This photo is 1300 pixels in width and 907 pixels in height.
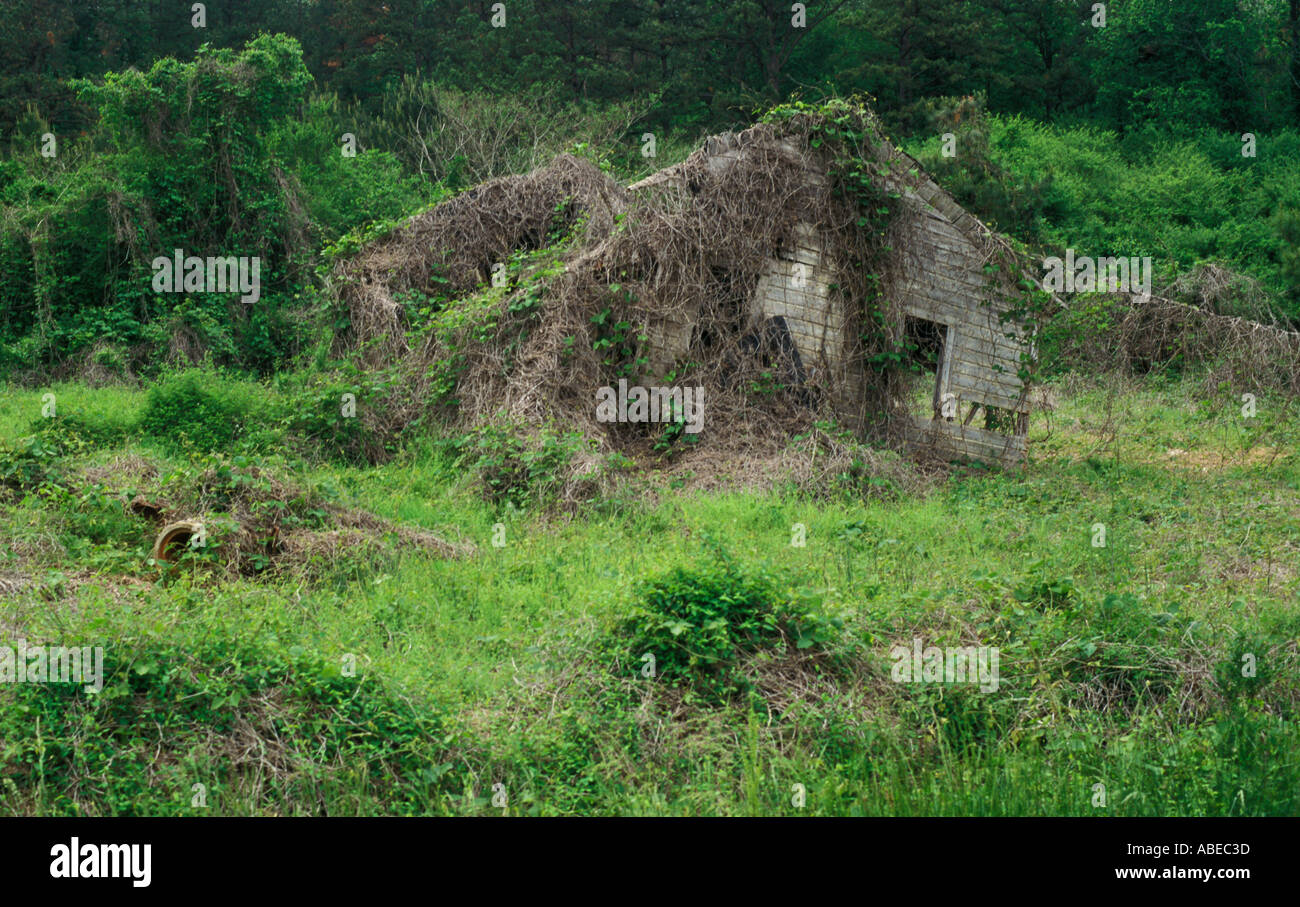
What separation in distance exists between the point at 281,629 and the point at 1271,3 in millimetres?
43516

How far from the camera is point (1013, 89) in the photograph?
39.5 meters

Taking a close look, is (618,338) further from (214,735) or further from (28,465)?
(214,735)

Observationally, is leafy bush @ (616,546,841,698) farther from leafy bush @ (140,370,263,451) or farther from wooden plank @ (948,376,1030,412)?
wooden plank @ (948,376,1030,412)

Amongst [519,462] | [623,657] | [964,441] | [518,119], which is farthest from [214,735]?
[518,119]

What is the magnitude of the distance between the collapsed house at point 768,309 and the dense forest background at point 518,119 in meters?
3.67

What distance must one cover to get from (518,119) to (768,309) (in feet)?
65.4

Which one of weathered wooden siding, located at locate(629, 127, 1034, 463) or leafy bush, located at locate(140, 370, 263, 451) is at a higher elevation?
weathered wooden siding, located at locate(629, 127, 1034, 463)

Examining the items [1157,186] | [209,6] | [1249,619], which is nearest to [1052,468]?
[1249,619]

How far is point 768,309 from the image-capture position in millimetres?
14375

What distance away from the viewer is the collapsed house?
44.6ft

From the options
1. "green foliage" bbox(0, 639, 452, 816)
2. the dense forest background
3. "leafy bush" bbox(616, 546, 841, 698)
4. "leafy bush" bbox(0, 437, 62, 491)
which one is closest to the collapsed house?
the dense forest background

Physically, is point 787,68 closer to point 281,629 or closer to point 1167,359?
point 1167,359

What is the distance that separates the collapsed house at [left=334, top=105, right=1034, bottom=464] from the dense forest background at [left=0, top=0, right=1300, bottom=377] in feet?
12.0

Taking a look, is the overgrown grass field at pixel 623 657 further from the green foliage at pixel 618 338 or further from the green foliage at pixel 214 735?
the green foliage at pixel 618 338
